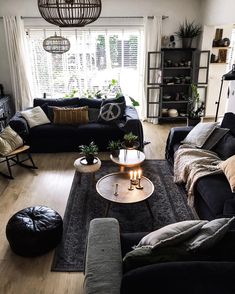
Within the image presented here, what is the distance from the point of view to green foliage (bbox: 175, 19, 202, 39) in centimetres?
573

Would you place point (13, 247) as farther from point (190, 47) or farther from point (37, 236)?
point (190, 47)

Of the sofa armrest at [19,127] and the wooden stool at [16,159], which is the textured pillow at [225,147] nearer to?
the wooden stool at [16,159]

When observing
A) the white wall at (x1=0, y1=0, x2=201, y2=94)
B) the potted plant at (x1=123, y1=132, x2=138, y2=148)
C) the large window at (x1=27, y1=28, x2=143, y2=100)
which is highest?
the white wall at (x1=0, y1=0, x2=201, y2=94)

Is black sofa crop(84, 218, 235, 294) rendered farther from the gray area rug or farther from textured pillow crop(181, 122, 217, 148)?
textured pillow crop(181, 122, 217, 148)

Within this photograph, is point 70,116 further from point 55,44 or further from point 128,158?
point 128,158

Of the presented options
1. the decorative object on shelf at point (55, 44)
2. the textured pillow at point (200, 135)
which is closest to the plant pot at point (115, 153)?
the textured pillow at point (200, 135)

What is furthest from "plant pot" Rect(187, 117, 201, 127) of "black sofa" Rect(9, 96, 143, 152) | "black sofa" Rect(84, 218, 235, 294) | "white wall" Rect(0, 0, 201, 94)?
"black sofa" Rect(84, 218, 235, 294)

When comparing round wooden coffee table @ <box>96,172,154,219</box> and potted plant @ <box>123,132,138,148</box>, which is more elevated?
potted plant @ <box>123,132,138,148</box>

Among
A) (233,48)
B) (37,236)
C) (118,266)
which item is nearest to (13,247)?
(37,236)

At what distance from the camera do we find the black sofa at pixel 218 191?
241cm

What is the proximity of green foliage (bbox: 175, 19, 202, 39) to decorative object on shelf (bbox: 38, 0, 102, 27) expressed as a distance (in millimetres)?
4313

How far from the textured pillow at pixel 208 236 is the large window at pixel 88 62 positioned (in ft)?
16.7

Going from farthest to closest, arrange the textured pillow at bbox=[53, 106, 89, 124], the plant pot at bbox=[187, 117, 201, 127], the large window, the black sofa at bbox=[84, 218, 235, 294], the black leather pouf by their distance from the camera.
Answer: the large window
the plant pot at bbox=[187, 117, 201, 127]
the textured pillow at bbox=[53, 106, 89, 124]
the black leather pouf
the black sofa at bbox=[84, 218, 235, 294]

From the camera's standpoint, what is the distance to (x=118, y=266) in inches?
60.2
